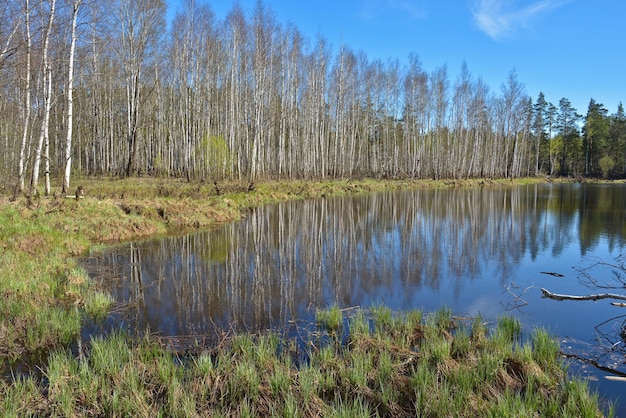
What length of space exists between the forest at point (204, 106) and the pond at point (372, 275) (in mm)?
6121

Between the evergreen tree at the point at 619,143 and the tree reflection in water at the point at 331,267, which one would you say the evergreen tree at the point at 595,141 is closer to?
the evergreen tree at the point at 619,143

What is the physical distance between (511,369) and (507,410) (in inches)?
48.2

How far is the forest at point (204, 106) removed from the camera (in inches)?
604

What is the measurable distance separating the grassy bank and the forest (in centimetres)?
667

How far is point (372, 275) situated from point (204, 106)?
89.4 feet

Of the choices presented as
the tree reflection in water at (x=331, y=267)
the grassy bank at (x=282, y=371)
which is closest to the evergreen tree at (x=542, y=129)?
the tree reflection in water at (x=331, y=267)

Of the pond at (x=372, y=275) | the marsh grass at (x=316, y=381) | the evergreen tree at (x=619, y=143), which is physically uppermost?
the evergreen tree at (x=619, y=143)

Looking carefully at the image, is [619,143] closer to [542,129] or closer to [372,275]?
[542,129]

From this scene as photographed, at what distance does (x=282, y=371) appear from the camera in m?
4.02

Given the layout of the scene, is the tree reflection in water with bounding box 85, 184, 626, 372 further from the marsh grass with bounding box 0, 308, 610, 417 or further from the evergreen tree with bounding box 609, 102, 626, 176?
the evergreen tree with bounding box 609, 102, 626, 176

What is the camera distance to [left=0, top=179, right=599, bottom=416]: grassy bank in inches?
138

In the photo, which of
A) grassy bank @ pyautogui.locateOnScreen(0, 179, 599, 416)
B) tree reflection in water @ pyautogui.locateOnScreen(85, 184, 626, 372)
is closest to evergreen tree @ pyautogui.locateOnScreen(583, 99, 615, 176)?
tree reflection in water @ pyautogui.locateOnScreen(85, 184, 626, 372)

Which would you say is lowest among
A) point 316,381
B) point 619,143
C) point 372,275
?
point 372,275

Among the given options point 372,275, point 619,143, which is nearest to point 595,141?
point 619,143
